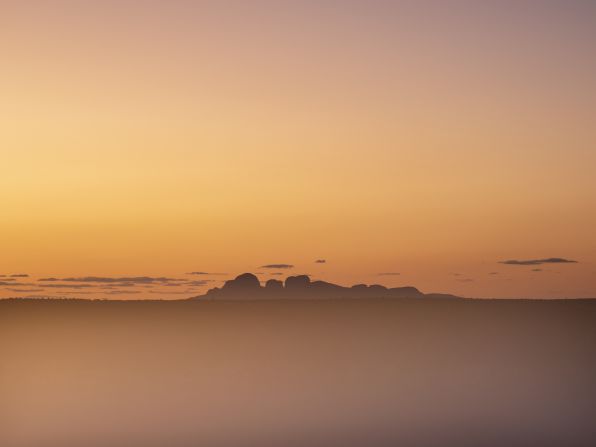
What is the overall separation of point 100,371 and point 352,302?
6.76 m

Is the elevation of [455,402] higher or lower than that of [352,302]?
lower

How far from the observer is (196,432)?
2530cm

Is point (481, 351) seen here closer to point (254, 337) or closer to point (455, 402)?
point (455, 402)

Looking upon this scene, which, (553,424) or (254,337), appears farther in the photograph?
(254,337)

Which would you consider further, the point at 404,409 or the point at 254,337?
the point at 254,337

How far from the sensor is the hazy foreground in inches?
988

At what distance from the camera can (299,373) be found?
26.8m

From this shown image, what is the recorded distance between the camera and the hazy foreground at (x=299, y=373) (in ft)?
82.3

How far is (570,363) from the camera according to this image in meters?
26.9

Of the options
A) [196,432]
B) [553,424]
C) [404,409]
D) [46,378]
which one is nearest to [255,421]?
[196,432]

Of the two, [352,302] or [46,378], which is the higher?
[352,302]

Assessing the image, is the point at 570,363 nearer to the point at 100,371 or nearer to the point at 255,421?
the point at 255,421

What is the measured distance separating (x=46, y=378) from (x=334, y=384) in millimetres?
6976

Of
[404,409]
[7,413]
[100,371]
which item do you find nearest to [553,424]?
[404,409]
